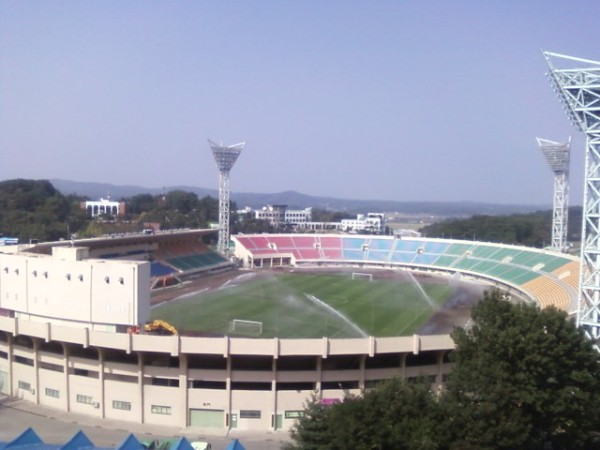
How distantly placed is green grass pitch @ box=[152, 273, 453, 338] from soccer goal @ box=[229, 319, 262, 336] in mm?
296

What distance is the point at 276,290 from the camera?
39406mm

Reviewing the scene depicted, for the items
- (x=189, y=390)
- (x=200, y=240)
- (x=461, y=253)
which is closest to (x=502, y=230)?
(x=461, y=253)

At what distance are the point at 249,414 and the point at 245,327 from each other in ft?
32.3

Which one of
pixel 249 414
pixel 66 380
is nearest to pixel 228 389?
pixel 249 414

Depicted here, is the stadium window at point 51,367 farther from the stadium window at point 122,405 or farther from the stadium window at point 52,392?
the stadium window at point 122,405

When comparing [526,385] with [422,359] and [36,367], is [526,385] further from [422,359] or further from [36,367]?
[36,367]

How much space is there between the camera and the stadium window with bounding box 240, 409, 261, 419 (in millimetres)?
17562

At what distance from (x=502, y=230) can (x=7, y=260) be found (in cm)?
6531

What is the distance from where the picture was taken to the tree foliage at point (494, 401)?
11742 millimetres

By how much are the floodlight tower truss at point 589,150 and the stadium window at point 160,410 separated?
12155 millimetres

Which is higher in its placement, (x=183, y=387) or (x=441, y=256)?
(x=441, y=256)

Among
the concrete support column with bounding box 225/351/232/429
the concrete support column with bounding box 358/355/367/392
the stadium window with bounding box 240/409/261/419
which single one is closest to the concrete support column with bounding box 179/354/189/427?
the concrete support column with bounding box 225/351/232/429

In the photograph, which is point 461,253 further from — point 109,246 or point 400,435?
point 400,435

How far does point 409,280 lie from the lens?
152ft
